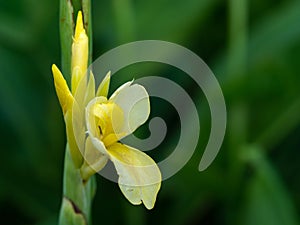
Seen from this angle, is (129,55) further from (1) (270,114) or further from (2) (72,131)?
(2) (72,131)

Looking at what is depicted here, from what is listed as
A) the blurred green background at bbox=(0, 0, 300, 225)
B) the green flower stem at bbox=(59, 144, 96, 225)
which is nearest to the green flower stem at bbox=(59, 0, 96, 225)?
the green flower stem at bbox=(59, 144, 96, 225)

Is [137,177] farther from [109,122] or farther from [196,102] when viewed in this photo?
[196,102]

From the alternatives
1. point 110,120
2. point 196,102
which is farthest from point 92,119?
point 196,102

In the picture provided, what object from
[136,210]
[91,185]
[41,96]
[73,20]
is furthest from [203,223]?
[73,20]

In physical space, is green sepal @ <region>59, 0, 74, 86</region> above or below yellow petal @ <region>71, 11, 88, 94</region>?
above

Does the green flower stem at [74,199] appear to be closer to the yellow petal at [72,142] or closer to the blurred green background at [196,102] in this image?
the yellow petal at [72,142]

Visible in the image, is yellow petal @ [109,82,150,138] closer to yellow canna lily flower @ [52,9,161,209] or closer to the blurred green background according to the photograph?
yellow canna lily flower @ [52,9,161,209]

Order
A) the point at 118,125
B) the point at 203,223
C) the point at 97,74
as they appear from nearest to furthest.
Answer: the point at 118,125, the point at 97,74, the point at 203,223
